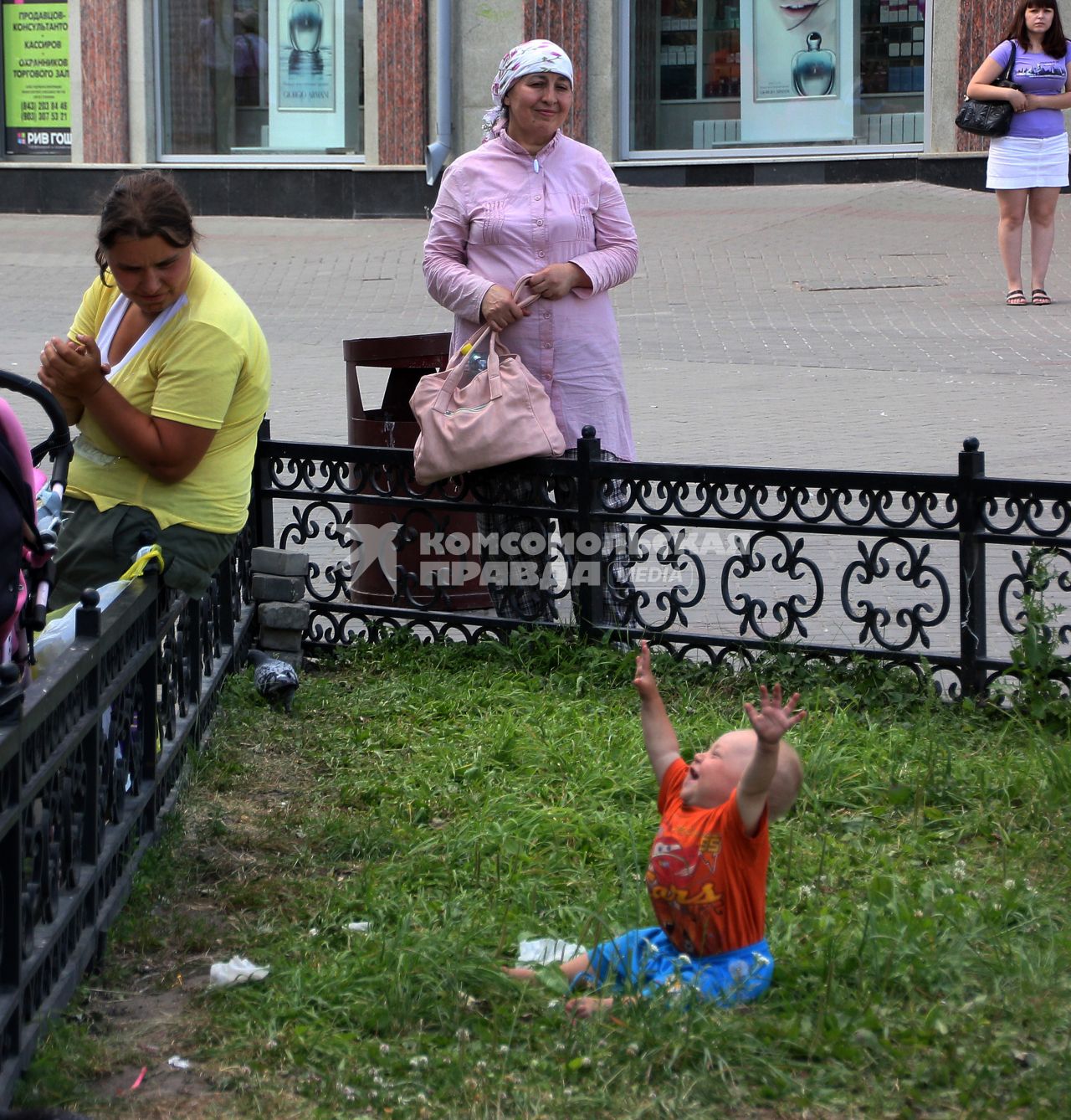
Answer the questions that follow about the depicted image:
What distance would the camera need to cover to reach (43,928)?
10.1ft

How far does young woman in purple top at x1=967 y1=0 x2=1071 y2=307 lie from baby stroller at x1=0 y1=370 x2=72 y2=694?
10.0m

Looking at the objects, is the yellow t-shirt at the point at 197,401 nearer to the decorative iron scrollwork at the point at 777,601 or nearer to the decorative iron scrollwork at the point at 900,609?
the decorative iron scrollwork at the point at 777,601

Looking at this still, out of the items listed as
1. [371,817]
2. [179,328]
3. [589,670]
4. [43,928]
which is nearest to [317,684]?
[589,670]

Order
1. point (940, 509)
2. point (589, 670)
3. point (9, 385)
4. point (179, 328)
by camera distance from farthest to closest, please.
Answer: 1. point (940, 509)
2. point (589, 670)
3. point (179, 328)
4. point (9, 385)

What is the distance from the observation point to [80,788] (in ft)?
11.0

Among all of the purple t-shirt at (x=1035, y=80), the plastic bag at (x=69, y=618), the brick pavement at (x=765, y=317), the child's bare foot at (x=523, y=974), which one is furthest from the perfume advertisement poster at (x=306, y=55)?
the child's bare foot at (x=523, y=974)

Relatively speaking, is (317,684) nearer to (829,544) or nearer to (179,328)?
(179,328)

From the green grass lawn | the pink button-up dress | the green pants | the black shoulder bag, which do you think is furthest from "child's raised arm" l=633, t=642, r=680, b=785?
the black shoulder bag

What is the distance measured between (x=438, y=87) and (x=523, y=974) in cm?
1669

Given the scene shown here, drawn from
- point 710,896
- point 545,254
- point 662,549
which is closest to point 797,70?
point 545,254

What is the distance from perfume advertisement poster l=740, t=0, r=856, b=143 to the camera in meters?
19.0

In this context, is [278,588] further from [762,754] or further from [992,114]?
[992,114]

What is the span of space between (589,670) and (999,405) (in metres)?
5.10

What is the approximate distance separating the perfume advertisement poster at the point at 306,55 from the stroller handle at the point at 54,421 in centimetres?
1707
